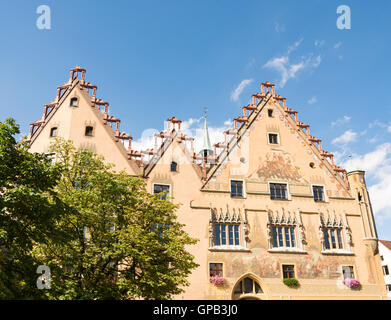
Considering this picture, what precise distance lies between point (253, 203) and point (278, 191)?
2541 mm

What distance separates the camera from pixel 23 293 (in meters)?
10.3

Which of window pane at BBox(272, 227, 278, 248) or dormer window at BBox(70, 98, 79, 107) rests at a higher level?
dormer window at BBox(70, 98, 79, 107)

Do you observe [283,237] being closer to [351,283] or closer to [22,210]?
[351,283]

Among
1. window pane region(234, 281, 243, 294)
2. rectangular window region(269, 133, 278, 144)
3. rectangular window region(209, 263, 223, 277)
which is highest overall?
rectangular window region(269, 133, 278, 144)

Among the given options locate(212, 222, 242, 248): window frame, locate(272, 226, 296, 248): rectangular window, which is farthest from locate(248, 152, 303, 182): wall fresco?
locate(212, 222, 242, 248): window frame

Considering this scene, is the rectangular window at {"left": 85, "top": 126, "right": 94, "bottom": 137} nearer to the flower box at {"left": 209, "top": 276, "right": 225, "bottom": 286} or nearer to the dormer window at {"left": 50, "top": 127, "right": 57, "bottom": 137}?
the dormer window at {"left": 50, "top": 127, "right": 57, "bottom": 137}

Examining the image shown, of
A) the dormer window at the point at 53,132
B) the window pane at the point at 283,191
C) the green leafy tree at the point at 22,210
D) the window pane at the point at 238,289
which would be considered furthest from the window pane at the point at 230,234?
the green leafy tree at the point at 22,210

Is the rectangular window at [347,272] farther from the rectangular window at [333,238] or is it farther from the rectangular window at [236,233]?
the rectangular window at [236,233]

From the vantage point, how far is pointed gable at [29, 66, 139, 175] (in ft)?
84.1

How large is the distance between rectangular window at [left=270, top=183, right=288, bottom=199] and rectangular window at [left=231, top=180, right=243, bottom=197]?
8.15 ft

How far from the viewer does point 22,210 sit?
10469mm

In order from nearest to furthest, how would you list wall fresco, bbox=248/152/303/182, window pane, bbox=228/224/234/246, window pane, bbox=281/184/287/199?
1. window pane, bbox=228/224/234/246
2. window pane, bbox=281/184/287/199
3. wall fresco, bbox=248/152/303/182

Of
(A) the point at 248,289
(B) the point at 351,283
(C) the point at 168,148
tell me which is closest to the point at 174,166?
(C) the point at 168,148

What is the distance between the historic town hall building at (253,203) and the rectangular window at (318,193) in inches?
3.4
